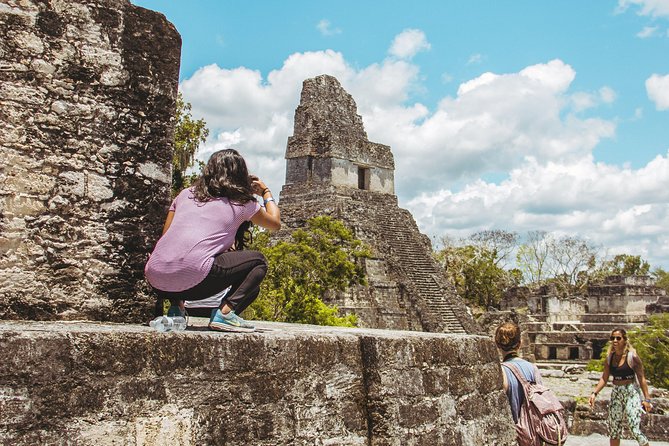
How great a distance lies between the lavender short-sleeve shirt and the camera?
290 centimetres

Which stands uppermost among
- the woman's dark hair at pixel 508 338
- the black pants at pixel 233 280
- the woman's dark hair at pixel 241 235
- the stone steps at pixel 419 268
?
the stone steps at pixel 419 268

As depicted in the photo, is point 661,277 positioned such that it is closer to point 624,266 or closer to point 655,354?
point 624,266

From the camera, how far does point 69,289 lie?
120 inches

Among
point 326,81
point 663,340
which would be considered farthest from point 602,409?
point 326,81

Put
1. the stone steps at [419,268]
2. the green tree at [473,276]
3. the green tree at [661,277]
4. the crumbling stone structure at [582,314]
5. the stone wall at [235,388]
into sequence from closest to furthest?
the stone wall at [235,388], the stone steps at [419,268], the crumbling stone structure at [582,314], the green tree at [473,276], the green tree at [661,277]

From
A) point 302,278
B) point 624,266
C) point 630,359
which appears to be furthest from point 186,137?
point 624,266

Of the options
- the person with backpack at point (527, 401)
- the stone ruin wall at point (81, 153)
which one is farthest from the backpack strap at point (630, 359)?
the stone ruin wall at point (81, 153)

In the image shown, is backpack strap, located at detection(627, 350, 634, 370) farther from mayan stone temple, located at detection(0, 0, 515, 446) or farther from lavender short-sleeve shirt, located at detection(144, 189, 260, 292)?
lavender short-sleeve shirt, located at detection(144, 189, 260, 292)

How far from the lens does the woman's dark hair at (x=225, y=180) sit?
3.12 meters

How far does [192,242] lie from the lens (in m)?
2.94

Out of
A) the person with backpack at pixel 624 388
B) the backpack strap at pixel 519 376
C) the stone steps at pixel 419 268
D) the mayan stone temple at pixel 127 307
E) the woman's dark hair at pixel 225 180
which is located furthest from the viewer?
the stone steps at pixel 419 268

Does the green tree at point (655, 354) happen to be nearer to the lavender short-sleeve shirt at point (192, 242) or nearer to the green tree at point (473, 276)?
the lavender short-sleeve shirt at point (192, 242)

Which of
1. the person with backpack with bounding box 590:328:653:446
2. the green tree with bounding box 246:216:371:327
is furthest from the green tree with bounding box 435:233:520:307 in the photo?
the person with backpack with bounding box 590:328:653:446

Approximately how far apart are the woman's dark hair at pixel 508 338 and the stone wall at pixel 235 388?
48cm
